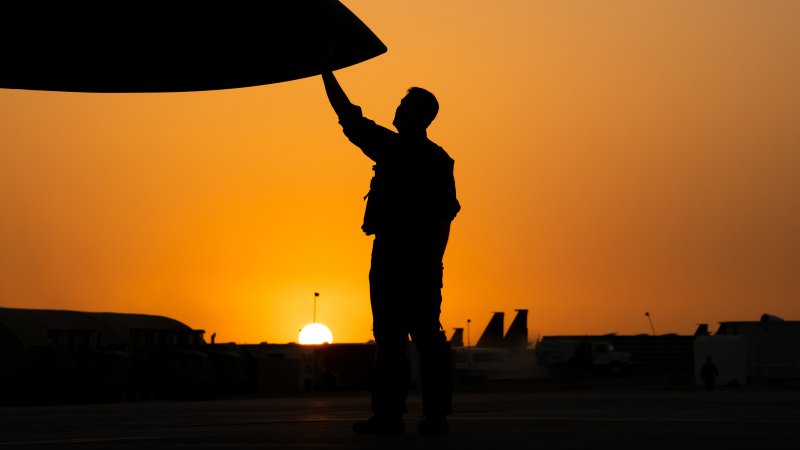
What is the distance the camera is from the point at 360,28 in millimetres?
7566

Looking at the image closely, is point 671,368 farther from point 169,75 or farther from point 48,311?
point 169,75

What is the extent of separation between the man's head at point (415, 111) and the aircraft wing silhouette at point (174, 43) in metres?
0.60

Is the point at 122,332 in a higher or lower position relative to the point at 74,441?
higher

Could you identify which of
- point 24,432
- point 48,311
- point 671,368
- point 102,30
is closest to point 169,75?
point 102,30

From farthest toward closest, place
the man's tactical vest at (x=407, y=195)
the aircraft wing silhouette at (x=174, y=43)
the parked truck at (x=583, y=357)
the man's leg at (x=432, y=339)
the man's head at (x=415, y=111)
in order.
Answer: the parked truck at (x=583, y=357)
the aircraft wing silhouette at (x=174, y=43)
the man's head at (x=415, y=111)
the man's tactical vest at (x=407, y=195)
the man's leg at (x=432, y=339)

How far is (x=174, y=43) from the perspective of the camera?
7738 mm

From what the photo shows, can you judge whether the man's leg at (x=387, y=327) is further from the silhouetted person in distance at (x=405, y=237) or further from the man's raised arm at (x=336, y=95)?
the man's raised arm at (x=336, y=95)

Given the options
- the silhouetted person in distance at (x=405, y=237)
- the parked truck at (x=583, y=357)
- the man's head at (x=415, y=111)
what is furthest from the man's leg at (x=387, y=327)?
the parked truck at (x=583, y=357)

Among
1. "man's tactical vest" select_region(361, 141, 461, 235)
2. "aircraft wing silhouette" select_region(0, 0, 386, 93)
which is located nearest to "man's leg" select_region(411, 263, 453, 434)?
"man's tactical vest" select_region(361, 141, 461, 235)

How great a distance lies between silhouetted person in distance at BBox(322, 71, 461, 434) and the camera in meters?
6.82

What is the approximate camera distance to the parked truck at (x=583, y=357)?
87.9m

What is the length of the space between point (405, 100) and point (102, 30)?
6.34 feet

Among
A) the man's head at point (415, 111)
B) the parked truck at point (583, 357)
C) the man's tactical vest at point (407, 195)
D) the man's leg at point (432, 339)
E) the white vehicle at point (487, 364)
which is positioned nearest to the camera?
the man's leg at point (432, 339)

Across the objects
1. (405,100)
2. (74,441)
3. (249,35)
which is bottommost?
(74,441)
